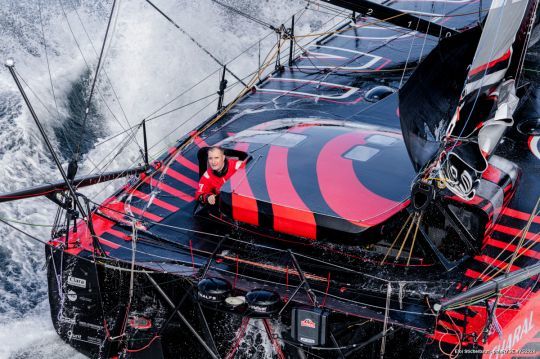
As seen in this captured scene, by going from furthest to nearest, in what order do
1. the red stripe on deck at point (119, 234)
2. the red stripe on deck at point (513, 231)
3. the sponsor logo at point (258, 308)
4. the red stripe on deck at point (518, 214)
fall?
the red stripe on deck at point (119, 234)
the red stripe on deck at point (518, 214)
the red stripe on deck at point (513, 231)
the sponsor logo at point (258, 308)

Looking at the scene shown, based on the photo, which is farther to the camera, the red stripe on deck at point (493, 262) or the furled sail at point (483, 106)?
the red stripe on deck at point (493, 262)

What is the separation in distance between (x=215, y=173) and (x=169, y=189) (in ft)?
1.76

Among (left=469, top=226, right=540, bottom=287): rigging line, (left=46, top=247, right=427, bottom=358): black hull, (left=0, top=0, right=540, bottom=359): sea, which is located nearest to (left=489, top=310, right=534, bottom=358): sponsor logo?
(left=469, top=226, right=540, bottom=287): rigging line

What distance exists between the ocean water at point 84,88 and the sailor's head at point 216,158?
1.58m

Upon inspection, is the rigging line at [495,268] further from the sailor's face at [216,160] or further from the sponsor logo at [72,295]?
the sponsor logo at [72,295]

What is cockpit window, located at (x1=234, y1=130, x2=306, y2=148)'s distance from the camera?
6055mm

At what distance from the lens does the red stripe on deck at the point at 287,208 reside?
5.36 meters

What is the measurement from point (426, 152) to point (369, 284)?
0.88 meters

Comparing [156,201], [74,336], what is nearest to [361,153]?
[156,201]

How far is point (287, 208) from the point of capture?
540 centimetres

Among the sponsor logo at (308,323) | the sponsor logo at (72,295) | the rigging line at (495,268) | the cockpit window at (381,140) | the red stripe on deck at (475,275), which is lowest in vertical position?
the sponsor logo at (72,295)

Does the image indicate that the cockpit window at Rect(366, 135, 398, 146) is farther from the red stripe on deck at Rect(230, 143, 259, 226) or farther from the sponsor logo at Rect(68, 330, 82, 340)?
the sponsor logo at Rect(68, 330, 82, 340)

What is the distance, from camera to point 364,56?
8.36 meters

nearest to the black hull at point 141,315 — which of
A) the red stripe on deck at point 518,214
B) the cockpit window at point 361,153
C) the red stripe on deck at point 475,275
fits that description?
the red stripe on deck at point 475,275
